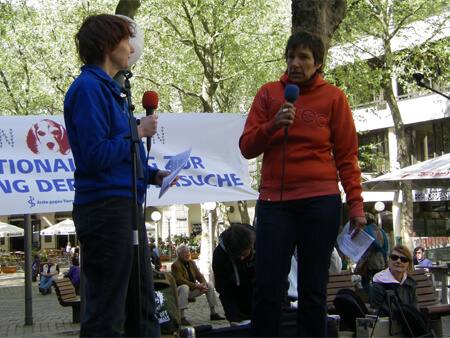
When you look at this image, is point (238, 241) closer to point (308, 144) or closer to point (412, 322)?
point (412, 322)

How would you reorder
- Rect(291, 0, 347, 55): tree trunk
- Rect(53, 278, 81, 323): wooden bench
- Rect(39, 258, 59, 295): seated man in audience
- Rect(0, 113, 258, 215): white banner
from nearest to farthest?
Rect(291, 0, 347, 55): tree trunk → Rect(0, 113, 258, 215): white banner → Rect(53, 278, 81, 323): wooden bench → Rect(39, 258, 59, 295): seated man in audience

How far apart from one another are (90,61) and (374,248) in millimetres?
9138

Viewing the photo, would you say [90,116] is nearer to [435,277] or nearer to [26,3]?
[435,277]

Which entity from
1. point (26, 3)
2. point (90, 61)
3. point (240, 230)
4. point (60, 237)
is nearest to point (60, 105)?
point (26, 3)

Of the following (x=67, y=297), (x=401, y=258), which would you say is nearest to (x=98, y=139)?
(x=401, y=258)

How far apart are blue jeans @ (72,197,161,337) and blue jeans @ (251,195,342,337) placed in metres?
0.83

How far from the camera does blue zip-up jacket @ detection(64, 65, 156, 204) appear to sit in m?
2.80

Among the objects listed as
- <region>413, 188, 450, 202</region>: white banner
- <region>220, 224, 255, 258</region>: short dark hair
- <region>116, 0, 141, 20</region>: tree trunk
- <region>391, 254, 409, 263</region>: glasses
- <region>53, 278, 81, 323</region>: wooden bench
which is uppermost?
<region>116, 0, 141, 20</region>: tree trunk

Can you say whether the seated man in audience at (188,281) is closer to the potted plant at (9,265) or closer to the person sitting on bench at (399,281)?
the person sitting on bench at (399,281)

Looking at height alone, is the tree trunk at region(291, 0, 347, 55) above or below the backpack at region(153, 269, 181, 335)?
above

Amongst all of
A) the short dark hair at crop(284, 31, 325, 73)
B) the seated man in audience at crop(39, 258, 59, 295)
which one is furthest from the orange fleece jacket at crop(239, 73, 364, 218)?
the seated man in audience at crop(39, 258, 59, 295)

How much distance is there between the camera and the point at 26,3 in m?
28.6

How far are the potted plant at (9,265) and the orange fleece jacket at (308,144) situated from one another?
36.7 m

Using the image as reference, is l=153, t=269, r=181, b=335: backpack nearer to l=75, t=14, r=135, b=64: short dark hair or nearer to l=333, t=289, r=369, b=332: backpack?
l=333, t=289, r=369, b=332: backpack
